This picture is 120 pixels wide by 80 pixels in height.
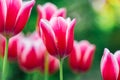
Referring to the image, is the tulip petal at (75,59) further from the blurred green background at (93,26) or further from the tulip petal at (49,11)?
the blurred green background at (93,26)

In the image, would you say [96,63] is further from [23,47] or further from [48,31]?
[48,31]

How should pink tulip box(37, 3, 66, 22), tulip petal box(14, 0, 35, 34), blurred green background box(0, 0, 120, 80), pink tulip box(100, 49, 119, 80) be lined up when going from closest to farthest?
1. pink tulip box(100, 49, 119, 80)
2. tulip petal box(14, 0, 35, 34)
3. pink tulip box(37, 3, 66, 22)
4. blurred green background box(0, 0, 120, 80)

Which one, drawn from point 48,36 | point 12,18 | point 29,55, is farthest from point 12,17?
point 29,55

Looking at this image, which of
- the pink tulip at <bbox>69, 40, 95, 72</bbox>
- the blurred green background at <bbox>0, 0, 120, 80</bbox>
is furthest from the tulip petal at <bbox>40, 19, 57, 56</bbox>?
the blurred green background at <bbox>0, 0, 120, 80</bbox>

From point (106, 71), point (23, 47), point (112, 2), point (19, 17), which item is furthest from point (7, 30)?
point (112, 2)

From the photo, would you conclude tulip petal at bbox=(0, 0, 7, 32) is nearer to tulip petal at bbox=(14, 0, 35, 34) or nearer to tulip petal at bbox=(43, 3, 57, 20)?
tulip petal at bbox=(14, 0, 35, 34)

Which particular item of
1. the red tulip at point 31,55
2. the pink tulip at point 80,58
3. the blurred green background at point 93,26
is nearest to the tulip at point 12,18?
the red tulip at point 31,55
